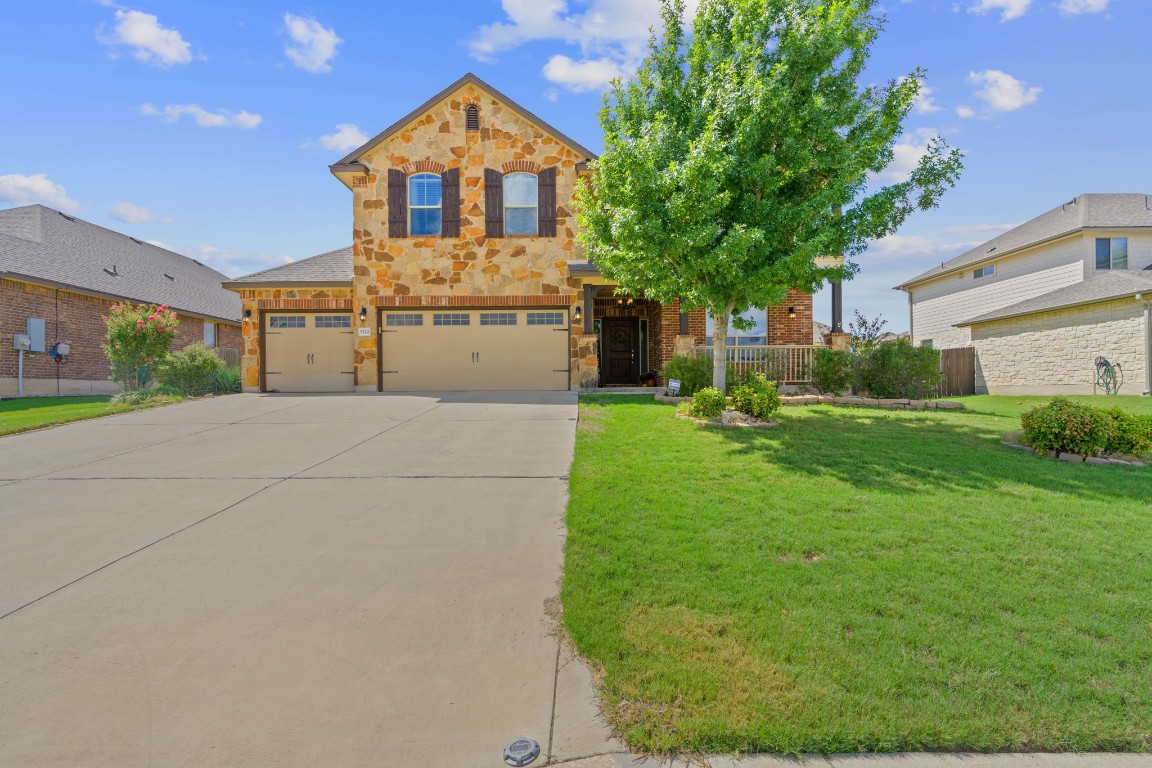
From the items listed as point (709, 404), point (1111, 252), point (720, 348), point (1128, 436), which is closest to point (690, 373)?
point (720, 348)

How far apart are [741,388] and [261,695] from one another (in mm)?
8621

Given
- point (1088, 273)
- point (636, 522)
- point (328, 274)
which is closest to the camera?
point (636, 522)

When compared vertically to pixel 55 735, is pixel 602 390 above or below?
above

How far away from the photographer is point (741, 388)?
9930mm

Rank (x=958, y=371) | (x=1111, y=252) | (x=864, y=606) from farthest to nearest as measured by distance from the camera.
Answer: (x=1111, y=252) → (x=958, y=371) → (x=864, y=606)

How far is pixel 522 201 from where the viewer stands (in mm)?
15547

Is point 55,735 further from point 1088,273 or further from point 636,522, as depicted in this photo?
point 1088,273

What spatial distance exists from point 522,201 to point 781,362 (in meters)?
8.15

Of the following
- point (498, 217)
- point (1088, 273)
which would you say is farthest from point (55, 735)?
point (1088, 273)

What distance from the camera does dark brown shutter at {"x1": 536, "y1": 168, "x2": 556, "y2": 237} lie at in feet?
50.7

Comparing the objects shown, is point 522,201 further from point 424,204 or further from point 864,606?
point 864,606

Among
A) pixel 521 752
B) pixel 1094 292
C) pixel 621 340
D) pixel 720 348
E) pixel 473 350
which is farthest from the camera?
pixel 621 340

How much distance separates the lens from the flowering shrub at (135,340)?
1504 centimetres

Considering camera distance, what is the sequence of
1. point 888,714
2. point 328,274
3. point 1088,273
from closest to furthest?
1. point 888,714
2. point 328,274
3. point 1088,273
